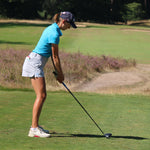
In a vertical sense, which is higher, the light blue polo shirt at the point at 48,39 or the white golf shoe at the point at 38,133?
the light blue polo shirt at the point at 48,39

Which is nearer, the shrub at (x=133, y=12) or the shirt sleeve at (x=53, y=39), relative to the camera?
the shirt sleeve at (x=53, y=39)

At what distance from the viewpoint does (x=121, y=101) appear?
37.3 ft

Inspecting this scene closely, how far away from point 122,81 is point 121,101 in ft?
24.6

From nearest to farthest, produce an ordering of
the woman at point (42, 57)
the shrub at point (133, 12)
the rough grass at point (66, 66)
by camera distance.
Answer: the woman at point (42, 57) < the rough grass at point (66, 66) < the shrub at point (133, 12)

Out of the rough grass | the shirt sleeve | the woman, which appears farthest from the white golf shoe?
the rough grass

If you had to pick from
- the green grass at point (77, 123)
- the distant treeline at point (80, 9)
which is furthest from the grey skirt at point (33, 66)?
the distant treeline at point (80, 9)

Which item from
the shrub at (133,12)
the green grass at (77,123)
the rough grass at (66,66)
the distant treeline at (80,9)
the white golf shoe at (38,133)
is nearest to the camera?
the green grass at (77,123)

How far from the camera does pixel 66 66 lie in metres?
18.7

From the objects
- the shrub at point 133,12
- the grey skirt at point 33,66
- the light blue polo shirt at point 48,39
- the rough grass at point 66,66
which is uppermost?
the light blue polo shirt at point 48,39

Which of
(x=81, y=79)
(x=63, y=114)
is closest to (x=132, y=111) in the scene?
(x=63, y=114)

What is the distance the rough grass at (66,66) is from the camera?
15.7 metres

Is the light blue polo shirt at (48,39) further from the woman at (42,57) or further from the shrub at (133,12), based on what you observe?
A: the shrub at (133,12)

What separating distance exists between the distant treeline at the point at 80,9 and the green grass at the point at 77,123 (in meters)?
66.5

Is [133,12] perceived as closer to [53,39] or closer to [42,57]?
[42,57]
